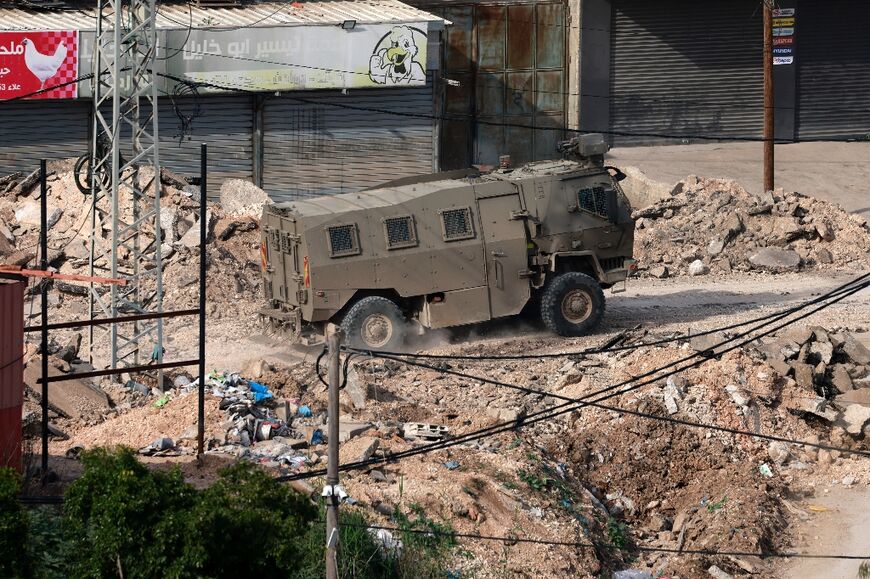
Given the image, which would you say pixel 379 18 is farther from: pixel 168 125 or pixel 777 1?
pixel 777 1

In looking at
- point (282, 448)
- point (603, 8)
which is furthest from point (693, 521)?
point (603, 8)

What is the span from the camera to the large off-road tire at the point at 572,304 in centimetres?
2184

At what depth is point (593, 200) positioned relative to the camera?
2212cm

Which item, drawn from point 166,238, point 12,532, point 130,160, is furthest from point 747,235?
point 12,532

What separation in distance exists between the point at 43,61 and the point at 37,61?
125 millimetres

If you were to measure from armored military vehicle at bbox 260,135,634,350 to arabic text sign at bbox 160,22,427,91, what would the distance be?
9.24 meters

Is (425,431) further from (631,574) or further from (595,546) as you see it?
(631,574)

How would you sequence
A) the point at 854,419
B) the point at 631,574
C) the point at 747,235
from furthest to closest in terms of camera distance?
the point at 747,235, the point at 854,419, the point at 631,574

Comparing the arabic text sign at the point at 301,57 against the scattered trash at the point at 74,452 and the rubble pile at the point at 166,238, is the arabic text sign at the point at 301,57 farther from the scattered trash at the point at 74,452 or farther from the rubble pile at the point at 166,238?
the scattered trash at the point at 74,452

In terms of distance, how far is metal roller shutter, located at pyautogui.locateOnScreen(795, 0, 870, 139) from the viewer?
36.0m

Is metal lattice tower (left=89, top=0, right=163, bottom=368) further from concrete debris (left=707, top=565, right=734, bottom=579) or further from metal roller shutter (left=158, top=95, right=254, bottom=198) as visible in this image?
concrete debris (left=707, top=565, right=734, bottom=579)

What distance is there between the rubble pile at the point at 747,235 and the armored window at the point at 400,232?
784cm

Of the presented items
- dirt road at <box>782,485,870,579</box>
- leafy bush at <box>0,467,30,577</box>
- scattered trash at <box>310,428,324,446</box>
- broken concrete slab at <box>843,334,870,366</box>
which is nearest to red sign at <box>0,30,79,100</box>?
scattered trash at <box>310,428,324,446</box>

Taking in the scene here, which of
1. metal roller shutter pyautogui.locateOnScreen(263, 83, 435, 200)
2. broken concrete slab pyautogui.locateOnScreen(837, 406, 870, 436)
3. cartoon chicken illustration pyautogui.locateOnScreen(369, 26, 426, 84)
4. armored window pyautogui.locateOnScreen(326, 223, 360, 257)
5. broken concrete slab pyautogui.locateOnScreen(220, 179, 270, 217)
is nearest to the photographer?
broken concrete slab pyautogui.locateOnScreen(837, 406, 870, 436)
